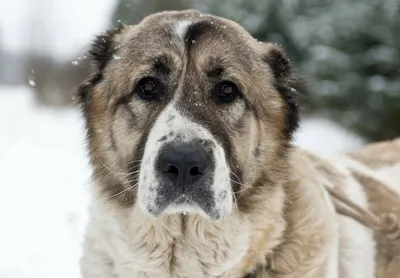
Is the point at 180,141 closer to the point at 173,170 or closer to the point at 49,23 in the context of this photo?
the point at 173,170

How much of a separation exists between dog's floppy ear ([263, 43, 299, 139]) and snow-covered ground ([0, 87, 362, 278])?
111 mm

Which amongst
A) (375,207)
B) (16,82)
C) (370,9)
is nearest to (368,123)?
(370,9)

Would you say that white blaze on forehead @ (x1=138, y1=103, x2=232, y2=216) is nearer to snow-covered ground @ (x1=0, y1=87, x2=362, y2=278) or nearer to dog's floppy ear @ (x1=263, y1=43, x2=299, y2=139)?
dog's floppy ear @ (x1=263, y1=43, x2=299, y2=139)

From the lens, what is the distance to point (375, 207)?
349cm

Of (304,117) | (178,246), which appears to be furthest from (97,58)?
(304,117)

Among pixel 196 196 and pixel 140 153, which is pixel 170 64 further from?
pixel 196 196

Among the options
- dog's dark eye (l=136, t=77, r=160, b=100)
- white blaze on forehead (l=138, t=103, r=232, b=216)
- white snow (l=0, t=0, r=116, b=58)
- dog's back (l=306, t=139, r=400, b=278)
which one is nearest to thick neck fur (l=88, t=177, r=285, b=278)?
white blaze on forehead (l=138, t=103, r=232, b=216)

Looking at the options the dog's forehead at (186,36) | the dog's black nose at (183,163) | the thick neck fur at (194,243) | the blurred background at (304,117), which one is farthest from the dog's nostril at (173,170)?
the blurred background at (304,117)

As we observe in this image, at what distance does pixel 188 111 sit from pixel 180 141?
0.24 metres

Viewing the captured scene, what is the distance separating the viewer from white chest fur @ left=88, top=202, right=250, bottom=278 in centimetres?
302

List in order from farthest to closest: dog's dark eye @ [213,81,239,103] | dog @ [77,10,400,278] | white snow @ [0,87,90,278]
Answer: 1. white snow @ [0,87,90,278]
2. dog's dark eye @ [213,81,239,103]
3. dog @ [77,10,400,278]

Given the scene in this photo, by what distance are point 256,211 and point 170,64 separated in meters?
0.78

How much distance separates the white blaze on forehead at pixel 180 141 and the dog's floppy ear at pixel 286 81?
1.99 ft

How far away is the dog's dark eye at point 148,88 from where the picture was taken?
3.09 metres
